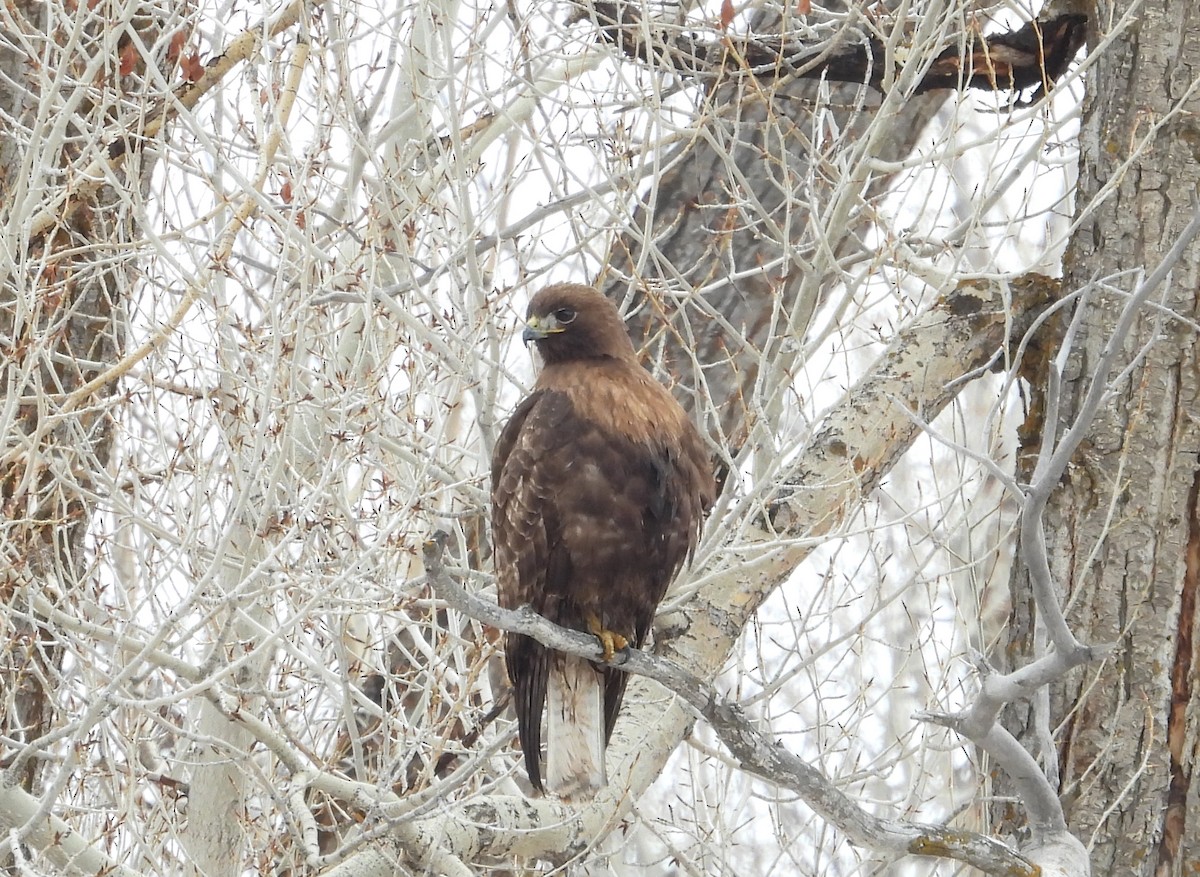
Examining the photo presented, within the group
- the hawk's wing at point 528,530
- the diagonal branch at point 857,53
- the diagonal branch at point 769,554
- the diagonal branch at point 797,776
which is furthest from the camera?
the diagonal branch at point 857,53

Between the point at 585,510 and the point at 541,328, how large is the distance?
63 centimetres

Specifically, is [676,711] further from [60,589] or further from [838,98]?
[838,98]

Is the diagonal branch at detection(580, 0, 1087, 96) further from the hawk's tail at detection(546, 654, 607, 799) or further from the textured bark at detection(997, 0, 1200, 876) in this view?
the hawk's tail at detection(546, 654, 607, 799)

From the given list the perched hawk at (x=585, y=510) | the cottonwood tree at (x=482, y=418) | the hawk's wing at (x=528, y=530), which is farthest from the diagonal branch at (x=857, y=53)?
the hawk's wing at (x=528, y=530)

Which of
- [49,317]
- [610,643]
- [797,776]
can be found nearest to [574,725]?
[610,643]

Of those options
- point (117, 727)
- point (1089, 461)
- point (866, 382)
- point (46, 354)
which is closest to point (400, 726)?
point (117, 727)

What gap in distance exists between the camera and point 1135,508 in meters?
4.62

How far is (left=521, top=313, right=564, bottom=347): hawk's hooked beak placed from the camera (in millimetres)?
4621

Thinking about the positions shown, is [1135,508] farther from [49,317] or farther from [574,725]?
[49,317]

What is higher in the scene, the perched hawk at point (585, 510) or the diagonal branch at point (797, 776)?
the perched hawk at point (585, 510)

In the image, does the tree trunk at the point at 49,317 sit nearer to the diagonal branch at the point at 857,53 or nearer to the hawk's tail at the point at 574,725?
the hawk's tail at the point at 574,725

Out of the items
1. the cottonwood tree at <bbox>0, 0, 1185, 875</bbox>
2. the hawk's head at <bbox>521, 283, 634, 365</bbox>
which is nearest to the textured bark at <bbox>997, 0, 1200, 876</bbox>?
the cottonwood tree at <bbox>0, 0, 1185, 875</bbox>

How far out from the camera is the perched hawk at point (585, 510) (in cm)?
434

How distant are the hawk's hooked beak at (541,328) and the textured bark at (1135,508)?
1.66m
